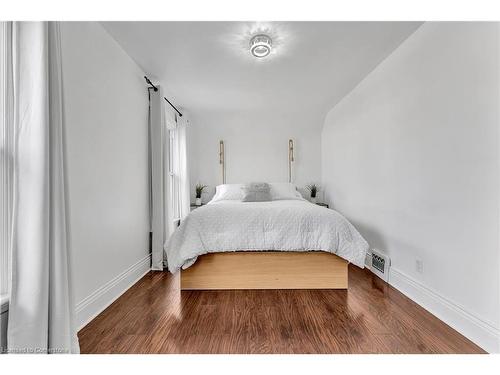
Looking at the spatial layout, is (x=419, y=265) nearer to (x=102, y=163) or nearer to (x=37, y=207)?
(x=37, y=207)

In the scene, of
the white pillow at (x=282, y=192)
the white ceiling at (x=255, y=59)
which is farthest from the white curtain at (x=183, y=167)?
the white pillow at (x=282, y=192)

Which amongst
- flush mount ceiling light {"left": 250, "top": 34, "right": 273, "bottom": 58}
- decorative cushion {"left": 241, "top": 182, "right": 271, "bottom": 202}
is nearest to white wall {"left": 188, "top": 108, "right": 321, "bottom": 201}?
decorative cushion {"left": 241, "top": 182, "right": 271, "bottom": 202}

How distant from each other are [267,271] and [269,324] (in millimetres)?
676

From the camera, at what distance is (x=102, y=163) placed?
7.04 feet

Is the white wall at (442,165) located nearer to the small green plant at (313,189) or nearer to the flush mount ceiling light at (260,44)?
the flush mount ceiling light at (260,44)

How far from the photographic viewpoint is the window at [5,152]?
4.21ft

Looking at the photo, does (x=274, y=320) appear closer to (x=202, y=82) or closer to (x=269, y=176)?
(x=202, y=82)

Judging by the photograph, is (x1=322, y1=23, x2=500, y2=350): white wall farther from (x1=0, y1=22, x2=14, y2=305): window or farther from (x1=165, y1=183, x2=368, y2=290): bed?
(x1=0, y1=22, x2=14, y2=305): window

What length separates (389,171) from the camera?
2646 mm

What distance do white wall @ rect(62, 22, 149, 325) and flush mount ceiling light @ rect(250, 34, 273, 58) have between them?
124cm

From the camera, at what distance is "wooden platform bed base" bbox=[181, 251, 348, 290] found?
245 cm

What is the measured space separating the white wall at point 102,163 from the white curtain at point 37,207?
0.77 feet
